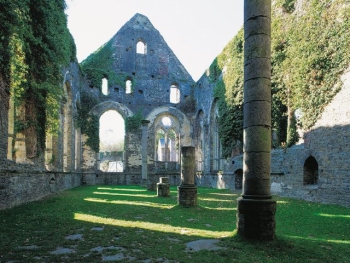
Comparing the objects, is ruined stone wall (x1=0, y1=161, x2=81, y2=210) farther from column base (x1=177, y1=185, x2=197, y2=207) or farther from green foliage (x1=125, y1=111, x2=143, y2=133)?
green foliage (x1=125, y1=111, x2=143, y2=133)

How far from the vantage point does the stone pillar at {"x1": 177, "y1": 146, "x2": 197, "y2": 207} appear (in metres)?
8.94

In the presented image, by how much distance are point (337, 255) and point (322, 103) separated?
7.52 m

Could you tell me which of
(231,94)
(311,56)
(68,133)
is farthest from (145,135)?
(311,56)

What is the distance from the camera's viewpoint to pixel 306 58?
11328mm

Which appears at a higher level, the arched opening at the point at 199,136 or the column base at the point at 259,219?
the arched opening at the point at 199,136

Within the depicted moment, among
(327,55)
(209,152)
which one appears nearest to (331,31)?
(327,55)

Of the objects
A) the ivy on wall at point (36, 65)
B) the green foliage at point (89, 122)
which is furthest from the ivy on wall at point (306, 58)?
the green foliage at point (89, 122)

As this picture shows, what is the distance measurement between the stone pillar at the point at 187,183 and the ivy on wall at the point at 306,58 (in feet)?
15.7

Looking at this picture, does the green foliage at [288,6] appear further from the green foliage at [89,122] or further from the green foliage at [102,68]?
the green foliage at [89,122]

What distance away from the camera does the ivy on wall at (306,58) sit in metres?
9.90

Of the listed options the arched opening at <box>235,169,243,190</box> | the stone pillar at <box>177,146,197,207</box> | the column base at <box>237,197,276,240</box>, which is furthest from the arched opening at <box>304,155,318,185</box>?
the column base at <box>237,197,276,240</box>

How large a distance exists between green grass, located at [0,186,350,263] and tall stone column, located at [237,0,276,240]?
1.01 feet

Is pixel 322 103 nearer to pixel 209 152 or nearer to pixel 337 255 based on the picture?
pixel 337 255

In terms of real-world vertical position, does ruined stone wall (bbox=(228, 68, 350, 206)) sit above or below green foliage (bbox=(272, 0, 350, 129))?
below
